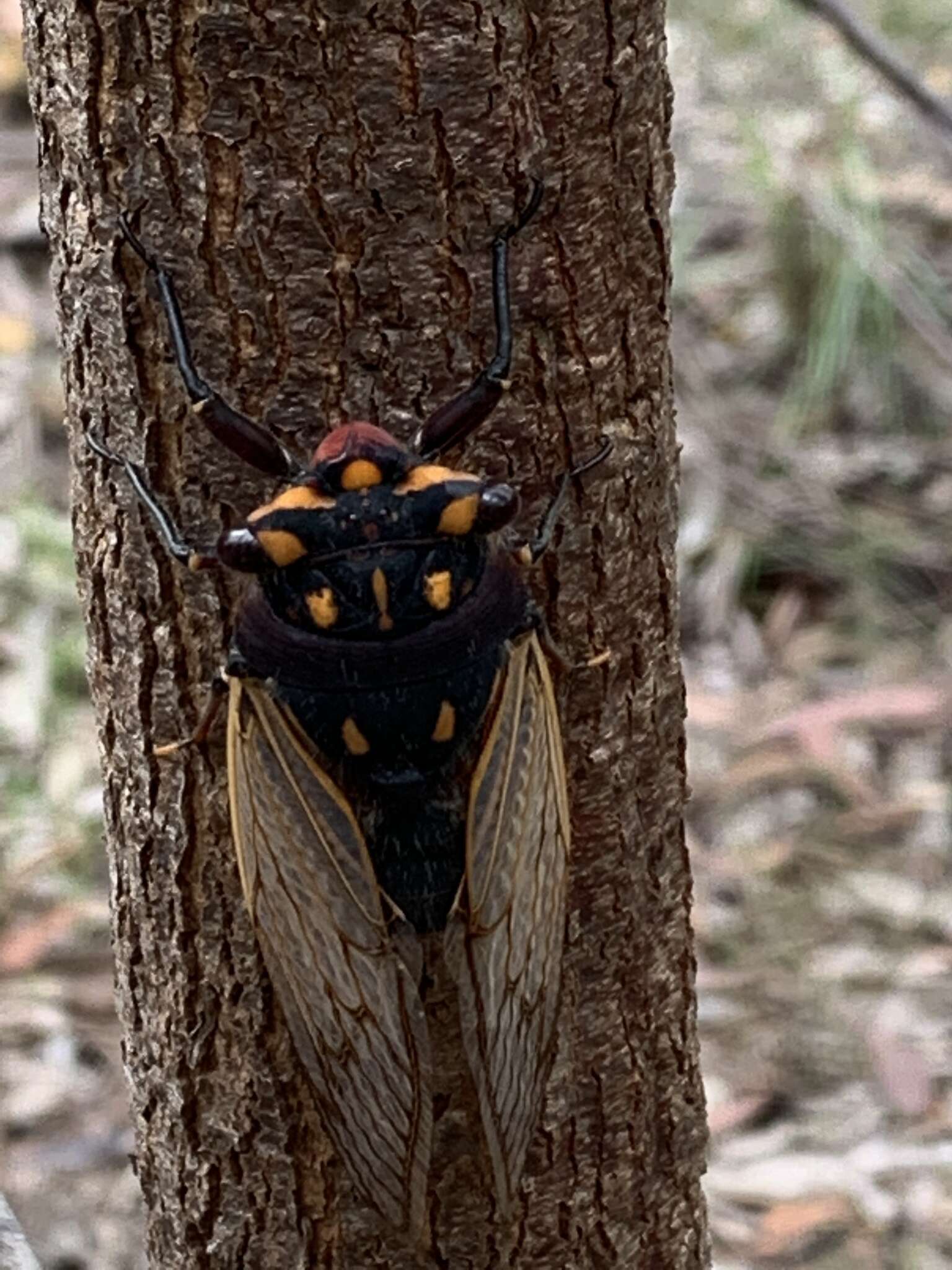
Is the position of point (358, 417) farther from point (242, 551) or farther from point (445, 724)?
point (445, 724)

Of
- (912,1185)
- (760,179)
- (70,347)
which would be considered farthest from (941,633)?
(70,347)

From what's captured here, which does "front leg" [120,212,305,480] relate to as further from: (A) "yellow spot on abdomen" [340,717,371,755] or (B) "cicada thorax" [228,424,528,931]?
(A) "yellow spot on abdomen" [340,717,371,755]

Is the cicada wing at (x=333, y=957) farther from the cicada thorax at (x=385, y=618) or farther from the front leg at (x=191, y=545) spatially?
the front leg at (x=191, y=545)

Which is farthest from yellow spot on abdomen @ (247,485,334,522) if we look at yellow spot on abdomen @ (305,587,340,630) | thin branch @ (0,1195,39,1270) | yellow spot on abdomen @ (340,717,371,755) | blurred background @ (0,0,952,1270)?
blurred background @ (0,0,952,1270)

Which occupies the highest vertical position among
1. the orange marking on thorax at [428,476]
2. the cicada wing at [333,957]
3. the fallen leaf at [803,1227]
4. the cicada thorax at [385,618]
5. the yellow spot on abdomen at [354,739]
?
the orange marking on thorax at [428,476]

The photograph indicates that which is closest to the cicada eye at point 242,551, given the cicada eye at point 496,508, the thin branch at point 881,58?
the cicada eye at point 496,508

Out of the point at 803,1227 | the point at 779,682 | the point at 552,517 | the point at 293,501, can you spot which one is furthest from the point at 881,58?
the point at 779,682
